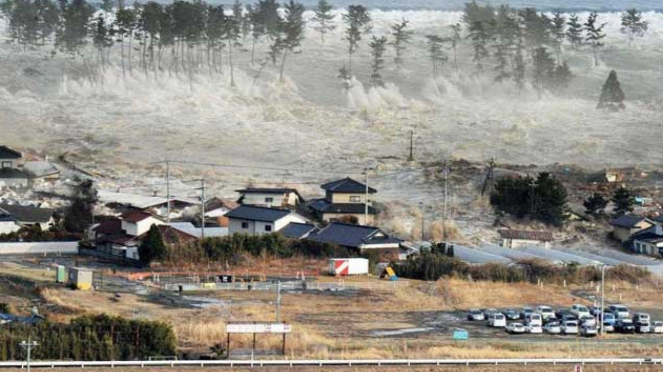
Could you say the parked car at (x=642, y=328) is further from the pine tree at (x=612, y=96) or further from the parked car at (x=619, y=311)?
the pine tree at (x=612, y=96)

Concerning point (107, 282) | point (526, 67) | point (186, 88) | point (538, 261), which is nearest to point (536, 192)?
point (538, 261)

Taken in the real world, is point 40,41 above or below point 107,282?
above

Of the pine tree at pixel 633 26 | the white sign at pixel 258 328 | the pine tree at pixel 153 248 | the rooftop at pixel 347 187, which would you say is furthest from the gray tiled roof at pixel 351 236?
the pine tree at pixel 633 26

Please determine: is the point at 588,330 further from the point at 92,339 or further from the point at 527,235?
the point at 527,235

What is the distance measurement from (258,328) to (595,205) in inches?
741

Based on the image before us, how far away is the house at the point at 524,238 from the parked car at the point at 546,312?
907 centimetres

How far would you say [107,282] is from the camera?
106 feet

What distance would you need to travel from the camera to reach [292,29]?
6619cm

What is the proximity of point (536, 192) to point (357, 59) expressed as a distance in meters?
25.2

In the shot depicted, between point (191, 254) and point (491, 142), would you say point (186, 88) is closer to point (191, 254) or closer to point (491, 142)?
point (491, 142)

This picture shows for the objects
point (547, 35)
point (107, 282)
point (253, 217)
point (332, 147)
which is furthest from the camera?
point (547, 35)

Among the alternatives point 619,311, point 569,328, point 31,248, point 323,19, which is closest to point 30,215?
point 31,248

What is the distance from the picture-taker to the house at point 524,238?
1533 inches

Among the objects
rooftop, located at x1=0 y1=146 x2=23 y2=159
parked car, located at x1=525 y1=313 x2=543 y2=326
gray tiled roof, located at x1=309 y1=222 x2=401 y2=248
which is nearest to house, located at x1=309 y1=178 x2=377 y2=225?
gray tiled roof, located at x1=309 y1=222 x2=401 y2=248
